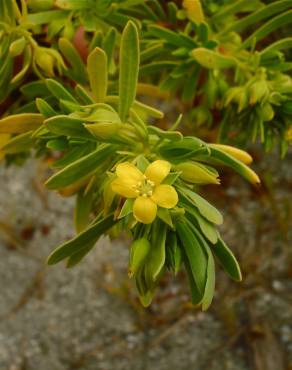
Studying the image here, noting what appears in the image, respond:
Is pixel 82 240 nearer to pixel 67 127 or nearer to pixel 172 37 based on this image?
pixel 67 127


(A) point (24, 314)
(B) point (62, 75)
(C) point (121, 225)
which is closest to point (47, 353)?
(A) point (24, 314)

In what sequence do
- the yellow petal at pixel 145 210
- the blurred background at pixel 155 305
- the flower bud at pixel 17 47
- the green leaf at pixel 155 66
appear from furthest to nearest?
the blurred background at pixel 155 305, the green leaf at pixel 155 66, the flower bud at pixel 17 47, the yellow petal at pixel 145 210

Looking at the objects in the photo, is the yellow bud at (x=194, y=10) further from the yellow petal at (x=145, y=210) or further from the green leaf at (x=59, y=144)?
the yellow petal at (x=145, y=210)

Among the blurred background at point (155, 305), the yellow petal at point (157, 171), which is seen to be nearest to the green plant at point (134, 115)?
the yellow petal at point (157, 171)

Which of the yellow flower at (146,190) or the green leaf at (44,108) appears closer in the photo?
the yellow flower at (146,190)

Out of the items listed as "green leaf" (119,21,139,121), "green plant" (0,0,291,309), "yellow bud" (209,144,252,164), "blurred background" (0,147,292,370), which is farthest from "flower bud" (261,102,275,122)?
"blurred background" (0,147,292,370)

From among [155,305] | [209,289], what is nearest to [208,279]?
[209,289]
